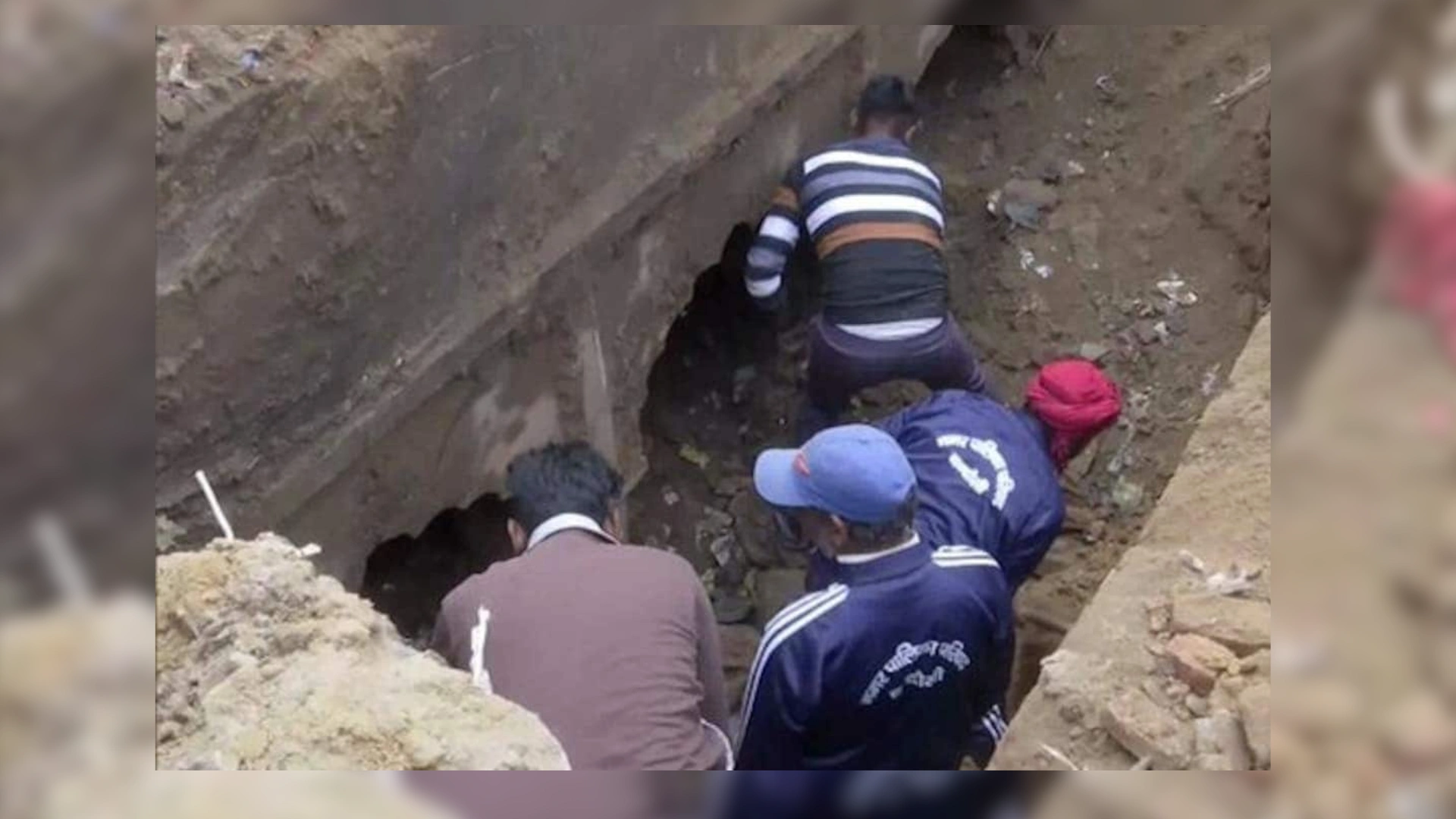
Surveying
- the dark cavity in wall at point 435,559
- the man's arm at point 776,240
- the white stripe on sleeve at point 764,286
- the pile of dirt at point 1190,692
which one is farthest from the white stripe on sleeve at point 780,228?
the pile of dirt at point 1190,692

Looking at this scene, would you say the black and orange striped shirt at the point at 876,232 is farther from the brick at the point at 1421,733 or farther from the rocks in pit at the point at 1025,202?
the brick at the point at 1421,733

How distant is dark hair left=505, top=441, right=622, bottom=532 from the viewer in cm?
308

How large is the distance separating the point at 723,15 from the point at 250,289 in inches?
47.3

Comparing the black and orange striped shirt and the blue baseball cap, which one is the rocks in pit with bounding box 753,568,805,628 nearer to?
the black and orange striped shirt

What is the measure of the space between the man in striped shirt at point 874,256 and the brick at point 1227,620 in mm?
1650

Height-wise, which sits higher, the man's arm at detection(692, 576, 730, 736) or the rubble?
the man's arm at detection(692, 576, 730, 736)

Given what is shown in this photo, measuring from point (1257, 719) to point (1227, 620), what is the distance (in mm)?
417

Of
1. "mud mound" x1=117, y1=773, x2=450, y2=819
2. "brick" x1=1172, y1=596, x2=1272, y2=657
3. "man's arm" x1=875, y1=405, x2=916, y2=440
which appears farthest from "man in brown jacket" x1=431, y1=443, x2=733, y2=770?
"man's arm" x1=875, y1=405, x2=916, y2=440

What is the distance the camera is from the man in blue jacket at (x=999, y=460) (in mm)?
3318

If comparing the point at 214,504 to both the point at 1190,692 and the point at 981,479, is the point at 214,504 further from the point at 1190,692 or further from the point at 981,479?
the point at 1190,692

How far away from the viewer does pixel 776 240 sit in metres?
4.38

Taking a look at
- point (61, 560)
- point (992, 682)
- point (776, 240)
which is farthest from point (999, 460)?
point (61, 560)

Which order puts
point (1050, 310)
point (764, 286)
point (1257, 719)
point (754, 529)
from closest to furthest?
point (1257, 719) → point (764, 286) → point (754, 529) → point (1050, 310)

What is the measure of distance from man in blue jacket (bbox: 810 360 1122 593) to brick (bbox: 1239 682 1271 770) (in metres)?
0.96
